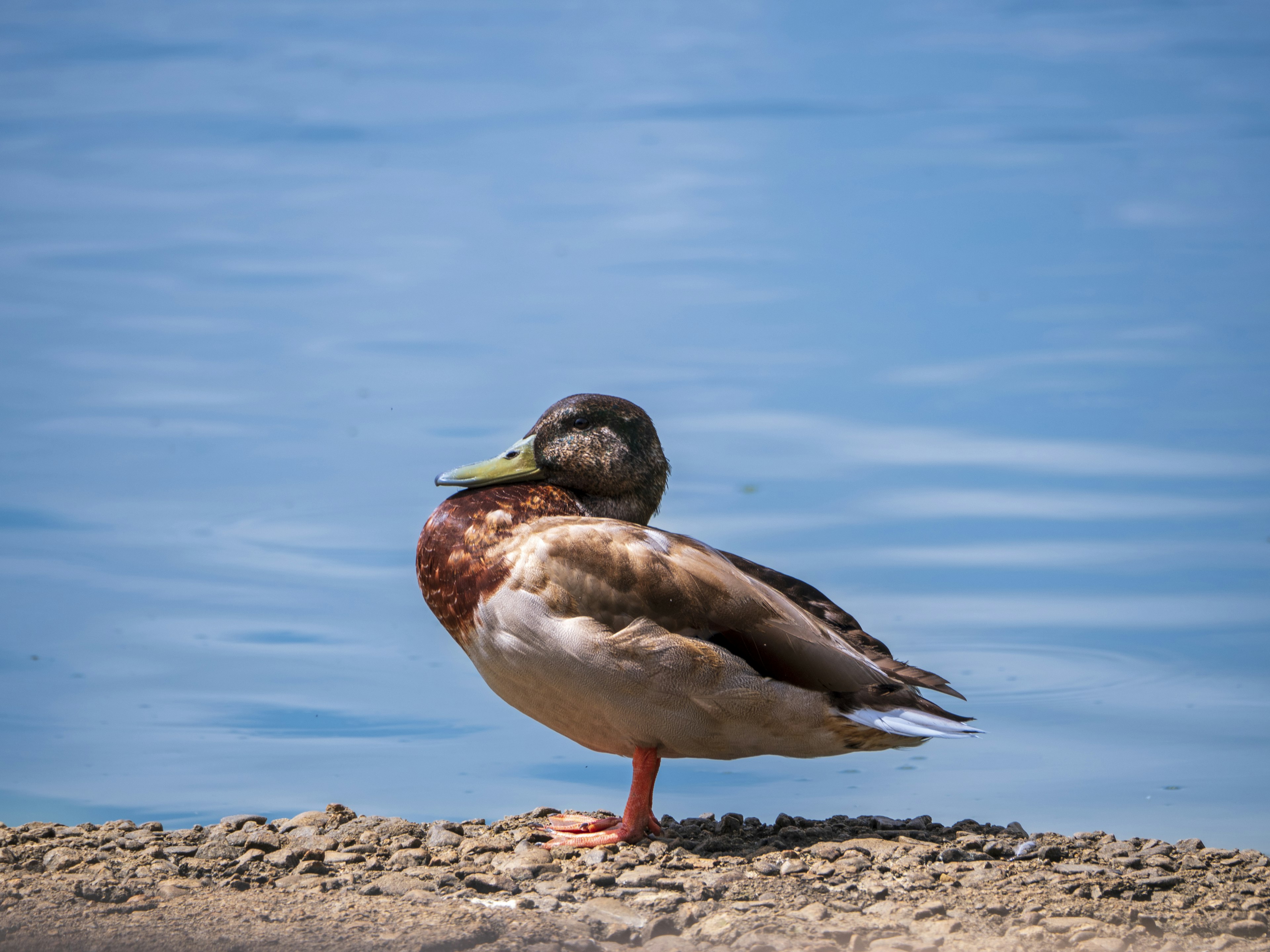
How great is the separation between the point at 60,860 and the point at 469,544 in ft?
7.95

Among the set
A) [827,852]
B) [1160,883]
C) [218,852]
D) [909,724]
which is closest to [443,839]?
[218,852]

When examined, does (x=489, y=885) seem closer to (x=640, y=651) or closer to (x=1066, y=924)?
(x=640, y=651)

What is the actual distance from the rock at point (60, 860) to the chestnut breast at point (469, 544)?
81.0 inches

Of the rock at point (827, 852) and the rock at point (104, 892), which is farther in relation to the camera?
the rock at point (827, 852)

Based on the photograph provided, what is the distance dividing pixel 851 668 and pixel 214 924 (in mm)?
3110

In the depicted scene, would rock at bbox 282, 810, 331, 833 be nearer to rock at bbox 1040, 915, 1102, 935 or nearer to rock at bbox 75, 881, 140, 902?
rock at bbox 75, 881, 140, 902

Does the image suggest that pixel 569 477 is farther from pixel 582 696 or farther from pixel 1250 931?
pixel 1250 931

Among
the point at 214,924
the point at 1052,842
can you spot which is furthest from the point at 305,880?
the point at 1052,842

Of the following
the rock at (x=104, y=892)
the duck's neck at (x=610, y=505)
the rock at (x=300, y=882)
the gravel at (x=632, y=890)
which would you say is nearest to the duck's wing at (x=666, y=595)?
the duck's neck at (x=610, y=505)

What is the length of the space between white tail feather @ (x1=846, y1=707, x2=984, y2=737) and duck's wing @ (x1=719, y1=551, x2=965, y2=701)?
48cm

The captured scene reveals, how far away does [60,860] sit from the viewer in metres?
6.10

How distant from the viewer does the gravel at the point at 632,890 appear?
487cm

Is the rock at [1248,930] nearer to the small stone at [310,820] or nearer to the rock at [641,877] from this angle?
the rock at [641,877]

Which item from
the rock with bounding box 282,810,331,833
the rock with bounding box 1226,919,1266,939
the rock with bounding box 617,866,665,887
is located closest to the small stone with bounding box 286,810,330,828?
the rock with bounding box 282,810,331,833
